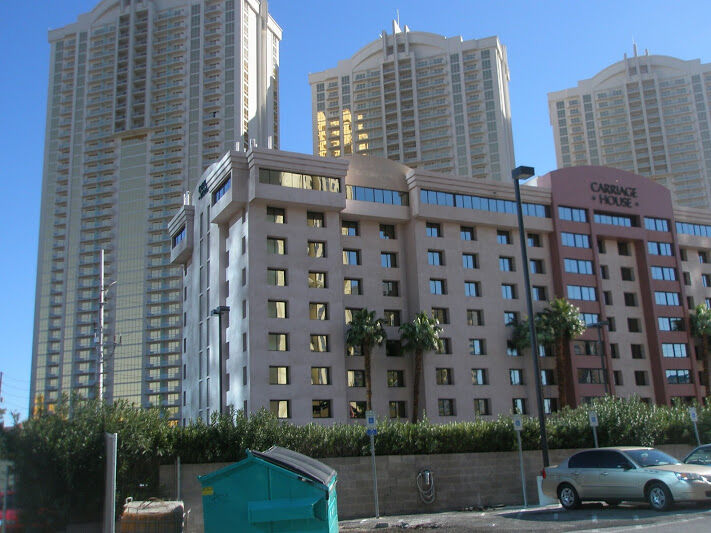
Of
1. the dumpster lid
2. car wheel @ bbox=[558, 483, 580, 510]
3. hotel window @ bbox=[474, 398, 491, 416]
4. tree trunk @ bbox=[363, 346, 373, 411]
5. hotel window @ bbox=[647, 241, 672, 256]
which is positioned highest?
hotel window @ bbox=[647, 241, 672, 256]

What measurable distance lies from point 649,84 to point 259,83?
7463 cm

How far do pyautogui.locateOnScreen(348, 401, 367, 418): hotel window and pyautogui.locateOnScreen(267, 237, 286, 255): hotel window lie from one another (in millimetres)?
12256

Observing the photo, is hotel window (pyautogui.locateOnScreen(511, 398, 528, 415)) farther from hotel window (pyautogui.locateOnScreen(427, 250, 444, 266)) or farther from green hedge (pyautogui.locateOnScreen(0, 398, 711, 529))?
green hedge (pyautogui.locateOnScreen(0, 398, 711, 529))

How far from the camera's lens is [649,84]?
5576 inches

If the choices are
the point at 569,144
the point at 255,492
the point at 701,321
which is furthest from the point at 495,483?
the point at 569,144

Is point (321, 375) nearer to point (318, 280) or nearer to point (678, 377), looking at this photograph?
point (318, 280)

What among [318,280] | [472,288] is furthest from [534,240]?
[318,280]

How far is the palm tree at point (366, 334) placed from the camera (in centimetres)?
5272

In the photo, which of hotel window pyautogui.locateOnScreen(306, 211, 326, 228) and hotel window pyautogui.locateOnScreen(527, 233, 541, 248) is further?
hotel window pyautogui.locateOnScreen(527, 233, 541, 248)

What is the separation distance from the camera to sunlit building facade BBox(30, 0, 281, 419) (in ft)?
379

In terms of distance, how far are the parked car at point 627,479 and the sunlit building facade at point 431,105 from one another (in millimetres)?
104451

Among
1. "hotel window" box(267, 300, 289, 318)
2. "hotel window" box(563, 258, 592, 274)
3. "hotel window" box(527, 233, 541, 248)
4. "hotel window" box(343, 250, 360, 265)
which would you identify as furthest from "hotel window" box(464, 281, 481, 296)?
"hotel window" box(267, 300, 289, 318)

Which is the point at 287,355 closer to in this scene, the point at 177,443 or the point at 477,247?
the point at 477,247

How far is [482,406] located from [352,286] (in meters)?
14.0
